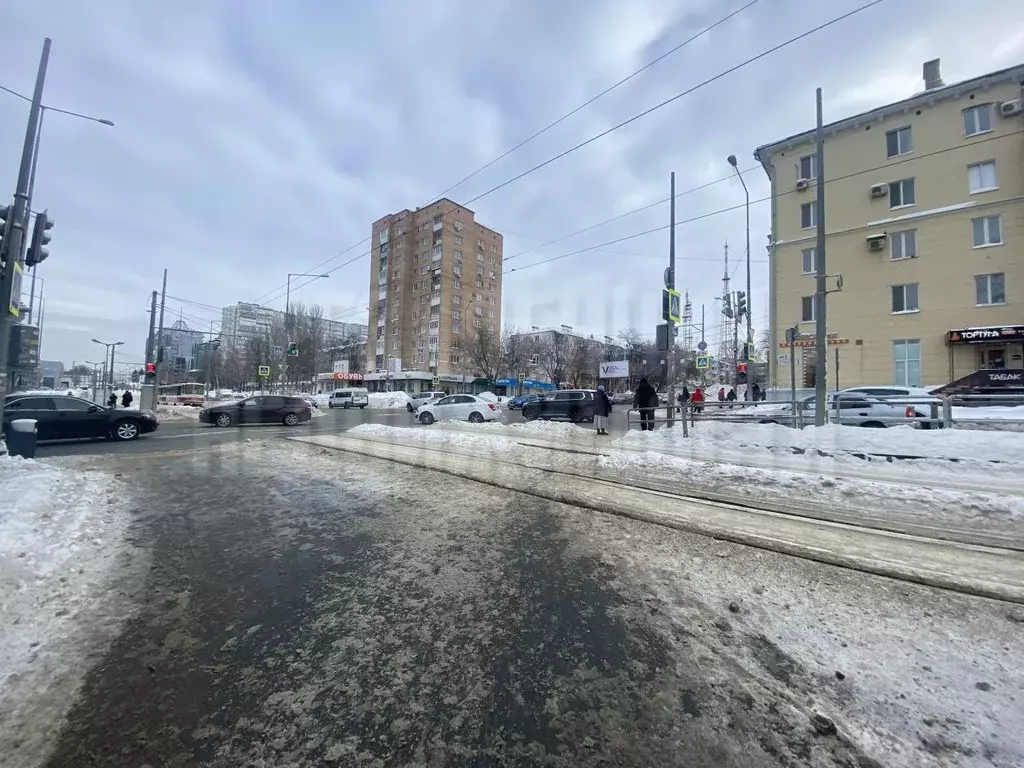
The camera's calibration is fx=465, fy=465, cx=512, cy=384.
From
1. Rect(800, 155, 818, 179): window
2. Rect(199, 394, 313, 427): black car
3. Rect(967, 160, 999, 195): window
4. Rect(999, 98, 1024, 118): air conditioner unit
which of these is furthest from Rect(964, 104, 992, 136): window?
Rect(199, 394, 313, 427): black car

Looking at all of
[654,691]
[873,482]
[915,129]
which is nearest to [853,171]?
[915,129]

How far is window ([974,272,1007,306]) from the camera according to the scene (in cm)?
2175

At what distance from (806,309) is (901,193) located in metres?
7.09

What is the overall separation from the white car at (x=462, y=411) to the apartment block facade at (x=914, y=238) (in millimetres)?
15037

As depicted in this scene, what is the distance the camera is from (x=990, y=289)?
22062 millimetres

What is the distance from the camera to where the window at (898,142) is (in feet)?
79.4

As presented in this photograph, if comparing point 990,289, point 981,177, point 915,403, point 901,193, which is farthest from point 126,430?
point 981,177

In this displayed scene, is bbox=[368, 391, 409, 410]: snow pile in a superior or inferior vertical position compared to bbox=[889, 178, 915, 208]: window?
inferior

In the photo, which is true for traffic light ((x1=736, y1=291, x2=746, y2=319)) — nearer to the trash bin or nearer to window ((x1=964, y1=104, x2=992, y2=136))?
window ((x1=964, y1=104, x2=992, y2=136))

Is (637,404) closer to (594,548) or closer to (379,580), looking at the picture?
(594,548)

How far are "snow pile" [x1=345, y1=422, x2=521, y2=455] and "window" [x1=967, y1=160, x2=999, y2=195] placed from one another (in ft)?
87.9

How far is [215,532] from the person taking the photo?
521 cm

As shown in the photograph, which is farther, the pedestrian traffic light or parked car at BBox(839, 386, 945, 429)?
parked car at BBox(839, 386, 945, 429)

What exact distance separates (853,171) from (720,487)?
2728 centimetres
